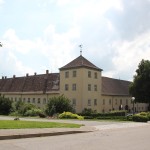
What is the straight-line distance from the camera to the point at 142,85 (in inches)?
2830

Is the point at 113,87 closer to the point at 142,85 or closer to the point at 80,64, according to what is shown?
the point at 142,85

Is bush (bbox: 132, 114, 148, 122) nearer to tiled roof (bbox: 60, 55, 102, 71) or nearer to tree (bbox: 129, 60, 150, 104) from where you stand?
tiled roof (bbox: 60, 55, 102, 71)

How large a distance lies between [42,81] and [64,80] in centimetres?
1246

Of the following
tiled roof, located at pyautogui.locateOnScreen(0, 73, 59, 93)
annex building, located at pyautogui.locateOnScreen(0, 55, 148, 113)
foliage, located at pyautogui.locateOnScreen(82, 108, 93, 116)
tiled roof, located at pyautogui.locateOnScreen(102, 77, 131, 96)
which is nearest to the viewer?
foliage, located at pyautogui.locateOnScreen(82, 108, 93, 116)

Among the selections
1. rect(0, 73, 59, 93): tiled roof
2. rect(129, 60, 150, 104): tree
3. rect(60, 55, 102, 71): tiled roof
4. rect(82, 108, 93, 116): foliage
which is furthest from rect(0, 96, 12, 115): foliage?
rect(129, 60, 150, 104): tree

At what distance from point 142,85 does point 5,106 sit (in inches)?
1214

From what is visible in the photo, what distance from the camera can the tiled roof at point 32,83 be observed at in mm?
75375

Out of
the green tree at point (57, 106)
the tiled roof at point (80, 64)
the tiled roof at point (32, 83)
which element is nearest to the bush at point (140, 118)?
the green tree at point (57, 106)

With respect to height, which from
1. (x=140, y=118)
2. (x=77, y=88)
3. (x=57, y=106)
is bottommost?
(x=140, y=118)

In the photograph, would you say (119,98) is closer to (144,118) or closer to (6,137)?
(144,118)

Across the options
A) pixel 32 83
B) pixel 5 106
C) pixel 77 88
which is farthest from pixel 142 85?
pixel 5 106

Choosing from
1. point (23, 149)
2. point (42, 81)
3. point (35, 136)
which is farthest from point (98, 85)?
point (23, 149)

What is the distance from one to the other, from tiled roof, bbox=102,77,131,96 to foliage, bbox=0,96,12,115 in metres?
24.7

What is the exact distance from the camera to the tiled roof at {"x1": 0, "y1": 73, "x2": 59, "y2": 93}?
75375 mm
